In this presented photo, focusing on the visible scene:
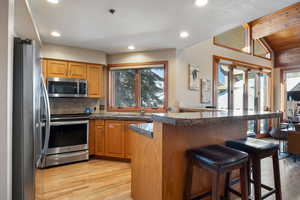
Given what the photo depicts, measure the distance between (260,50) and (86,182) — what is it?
660 centimetres

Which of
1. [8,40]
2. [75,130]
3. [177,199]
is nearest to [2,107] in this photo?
[8,40]

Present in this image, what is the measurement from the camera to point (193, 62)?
4043 mm

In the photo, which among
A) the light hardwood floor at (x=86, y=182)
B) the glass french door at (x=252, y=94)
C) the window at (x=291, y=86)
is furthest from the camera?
the window at (x=291, y=86)

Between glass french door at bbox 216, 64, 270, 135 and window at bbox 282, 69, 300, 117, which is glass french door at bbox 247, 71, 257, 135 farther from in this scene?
window at bbox 282, 69, 300, 117

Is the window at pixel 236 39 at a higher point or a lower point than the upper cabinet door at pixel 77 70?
higher

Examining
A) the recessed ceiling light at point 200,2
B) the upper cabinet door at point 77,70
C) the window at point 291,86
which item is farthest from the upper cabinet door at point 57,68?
the window at point 291,86

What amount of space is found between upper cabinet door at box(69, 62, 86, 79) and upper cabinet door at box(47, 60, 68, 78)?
10cm

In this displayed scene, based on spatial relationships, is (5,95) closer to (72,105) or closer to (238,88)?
(72,105)

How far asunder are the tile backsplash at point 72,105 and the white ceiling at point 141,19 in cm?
128

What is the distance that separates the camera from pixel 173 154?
61.9 inches

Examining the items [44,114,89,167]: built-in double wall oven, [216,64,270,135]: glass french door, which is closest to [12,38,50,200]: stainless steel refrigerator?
[44,114,89,167]: built-in double wall oven

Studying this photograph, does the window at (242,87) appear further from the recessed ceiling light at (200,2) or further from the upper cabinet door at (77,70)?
the upper cabinet door at (77,70)

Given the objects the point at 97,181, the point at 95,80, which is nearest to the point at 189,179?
the point at 97,181

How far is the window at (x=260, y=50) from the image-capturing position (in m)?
5.84
